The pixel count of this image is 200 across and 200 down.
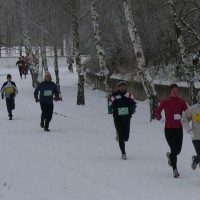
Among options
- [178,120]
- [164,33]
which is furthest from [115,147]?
[164,33]

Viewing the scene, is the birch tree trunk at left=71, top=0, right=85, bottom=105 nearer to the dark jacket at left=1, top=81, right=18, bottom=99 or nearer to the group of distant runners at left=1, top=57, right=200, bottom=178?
the dark jacket at left=1, top=81, right=18, bottom=99

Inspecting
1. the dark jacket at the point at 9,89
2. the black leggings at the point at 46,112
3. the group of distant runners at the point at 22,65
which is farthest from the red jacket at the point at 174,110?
the group of distant runners at the point at 22,65

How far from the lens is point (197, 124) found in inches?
391

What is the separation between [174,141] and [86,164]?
87.7 inches

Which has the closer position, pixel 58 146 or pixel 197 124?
pixel 197 124

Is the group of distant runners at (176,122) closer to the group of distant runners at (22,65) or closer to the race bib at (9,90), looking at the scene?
the race bib at (9,90)

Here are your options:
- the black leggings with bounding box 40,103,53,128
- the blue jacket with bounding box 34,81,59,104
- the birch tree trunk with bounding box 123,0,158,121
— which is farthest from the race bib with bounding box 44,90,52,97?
the birch tree trunk with bounding box 123,0,158,121

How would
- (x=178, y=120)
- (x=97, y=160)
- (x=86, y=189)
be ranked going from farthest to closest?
(x=97, y=160) < (x=178, y=120) < (x=86, y=189)

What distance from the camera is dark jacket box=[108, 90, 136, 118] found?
1254cm

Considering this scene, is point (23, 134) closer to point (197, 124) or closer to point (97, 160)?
point (97, 160)

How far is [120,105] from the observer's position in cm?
1255

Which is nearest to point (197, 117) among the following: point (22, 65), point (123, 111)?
point (123, 111)

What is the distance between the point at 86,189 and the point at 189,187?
1714 mm

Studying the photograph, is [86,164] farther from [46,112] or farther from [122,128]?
[46,112]
